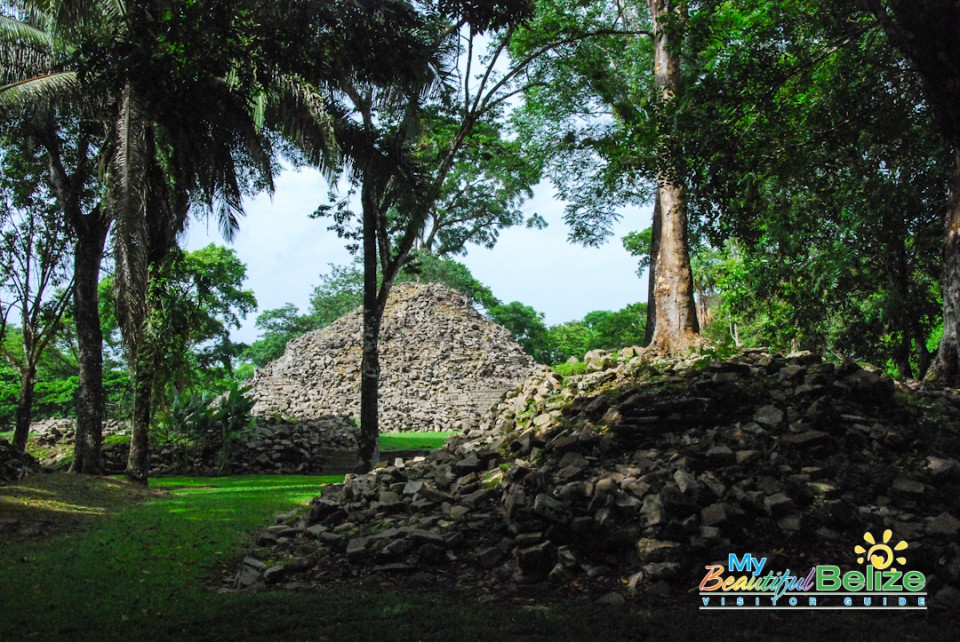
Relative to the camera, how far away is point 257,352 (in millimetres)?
42531

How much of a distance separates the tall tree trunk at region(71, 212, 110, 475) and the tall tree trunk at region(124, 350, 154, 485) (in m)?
0.66

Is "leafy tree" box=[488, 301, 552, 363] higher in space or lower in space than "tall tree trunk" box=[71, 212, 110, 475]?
higher

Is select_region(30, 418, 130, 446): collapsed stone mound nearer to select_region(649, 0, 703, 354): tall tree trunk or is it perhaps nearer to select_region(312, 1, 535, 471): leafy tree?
select_region(312, 1, 535, 471): leafy tree

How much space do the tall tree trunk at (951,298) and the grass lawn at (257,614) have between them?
514 centimetres

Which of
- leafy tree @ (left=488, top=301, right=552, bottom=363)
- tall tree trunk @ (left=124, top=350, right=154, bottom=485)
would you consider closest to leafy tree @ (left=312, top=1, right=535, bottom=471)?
tall tree trunk @ (left=124, top=350, right=154, bottom=485)

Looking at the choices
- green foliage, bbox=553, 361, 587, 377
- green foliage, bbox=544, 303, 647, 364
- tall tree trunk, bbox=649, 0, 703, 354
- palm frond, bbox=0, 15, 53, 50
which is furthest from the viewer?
green foliage, bbox=544, 303, 647, 364

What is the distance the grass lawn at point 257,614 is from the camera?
409cm

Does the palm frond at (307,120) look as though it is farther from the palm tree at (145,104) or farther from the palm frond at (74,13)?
the palm frond at (74,13)

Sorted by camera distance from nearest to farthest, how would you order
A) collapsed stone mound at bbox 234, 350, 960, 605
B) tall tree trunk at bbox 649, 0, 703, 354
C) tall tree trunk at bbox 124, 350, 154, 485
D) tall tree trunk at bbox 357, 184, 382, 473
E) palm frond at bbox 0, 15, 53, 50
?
1. collapsed stone mound at bbox 234, 350, 960, 605
2. tall tree trunk at bbox 649, 0, 703, 354
3. palm frond at bbox 0, 15, 53, 50
4. tall tree trunk at bbox 124, 350, 154, 485
5. tall tree trunk at bbox 357, 184, 382, 473

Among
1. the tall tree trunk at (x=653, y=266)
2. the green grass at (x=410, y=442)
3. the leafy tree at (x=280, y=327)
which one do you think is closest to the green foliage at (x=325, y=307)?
the leafy tree at (x=280, y=327)

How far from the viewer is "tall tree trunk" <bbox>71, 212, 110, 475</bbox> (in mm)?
11852

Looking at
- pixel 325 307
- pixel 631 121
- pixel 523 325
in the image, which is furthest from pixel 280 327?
pixel 631 121

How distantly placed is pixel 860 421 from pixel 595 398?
2858 mm

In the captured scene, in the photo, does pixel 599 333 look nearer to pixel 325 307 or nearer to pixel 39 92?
pixel 325 307
